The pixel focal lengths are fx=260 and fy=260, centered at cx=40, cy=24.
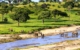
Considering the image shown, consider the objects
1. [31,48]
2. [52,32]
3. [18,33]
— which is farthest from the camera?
[52,32]

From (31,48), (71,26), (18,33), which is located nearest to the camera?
(31,48)

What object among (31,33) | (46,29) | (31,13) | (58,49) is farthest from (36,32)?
(31,13)

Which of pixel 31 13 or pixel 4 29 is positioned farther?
pixel 31 13

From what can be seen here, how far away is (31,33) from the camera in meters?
89.2

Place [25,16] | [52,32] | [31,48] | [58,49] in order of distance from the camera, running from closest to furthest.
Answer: [58,49] < [31,48] < [52,32] < [25,16]

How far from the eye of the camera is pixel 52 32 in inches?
3755

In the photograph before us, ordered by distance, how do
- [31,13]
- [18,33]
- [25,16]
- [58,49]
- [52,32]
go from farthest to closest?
[31,13], [25,16], [52,32], [18,33], [58,49]

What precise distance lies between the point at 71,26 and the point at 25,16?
22727mm

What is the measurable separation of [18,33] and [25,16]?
16.4 metres

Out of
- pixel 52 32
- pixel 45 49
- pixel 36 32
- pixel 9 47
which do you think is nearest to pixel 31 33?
pixel 36 32

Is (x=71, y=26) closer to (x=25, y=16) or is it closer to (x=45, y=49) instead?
(x=25, y=16)

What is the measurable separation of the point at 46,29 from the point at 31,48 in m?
35.5

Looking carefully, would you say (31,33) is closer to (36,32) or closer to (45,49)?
(36,32)

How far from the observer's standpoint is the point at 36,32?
9044cm
